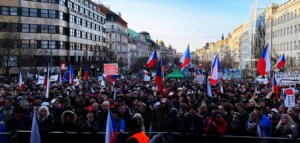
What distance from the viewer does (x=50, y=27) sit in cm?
5812

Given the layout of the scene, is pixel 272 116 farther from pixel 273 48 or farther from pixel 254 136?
pixel 273 48

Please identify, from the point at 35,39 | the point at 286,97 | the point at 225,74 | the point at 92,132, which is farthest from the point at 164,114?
the point at 35,39

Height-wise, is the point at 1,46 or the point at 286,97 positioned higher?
the point at 1,46

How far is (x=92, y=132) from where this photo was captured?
26.5 ft

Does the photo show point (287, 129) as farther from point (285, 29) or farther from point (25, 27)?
point (285, 29)

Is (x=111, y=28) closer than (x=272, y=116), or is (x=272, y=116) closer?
(x=272, y=116)

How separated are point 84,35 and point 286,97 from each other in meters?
62.6

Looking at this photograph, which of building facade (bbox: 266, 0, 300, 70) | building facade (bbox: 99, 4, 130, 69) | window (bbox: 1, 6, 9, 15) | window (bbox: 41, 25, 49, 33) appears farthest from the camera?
building facade (bbox: 99, 4, 130, 69)

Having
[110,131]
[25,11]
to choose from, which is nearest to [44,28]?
[25,11]

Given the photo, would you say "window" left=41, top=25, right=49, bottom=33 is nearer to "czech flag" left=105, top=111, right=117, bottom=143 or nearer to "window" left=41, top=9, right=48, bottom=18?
"window" left=41, top=9, right=48, bottom=18

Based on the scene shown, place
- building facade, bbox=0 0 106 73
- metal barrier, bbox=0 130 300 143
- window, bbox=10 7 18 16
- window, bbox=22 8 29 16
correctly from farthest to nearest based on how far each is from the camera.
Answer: window, bbox=22 8 29 16
window, bbox=10 7 18 16
building facade, bbox=0 0 106 73
metal barrier, bbox=0 130 300 143

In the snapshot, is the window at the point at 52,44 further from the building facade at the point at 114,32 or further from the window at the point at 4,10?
the building facade at the point at 114,32

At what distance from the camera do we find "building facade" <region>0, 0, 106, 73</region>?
174 feet

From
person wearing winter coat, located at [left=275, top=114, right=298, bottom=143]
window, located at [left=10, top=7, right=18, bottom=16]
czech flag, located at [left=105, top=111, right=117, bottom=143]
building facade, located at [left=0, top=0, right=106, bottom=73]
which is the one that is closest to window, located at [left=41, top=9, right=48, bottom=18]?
building facade, located at [left=0, top=0, right=106, bottom=73]
